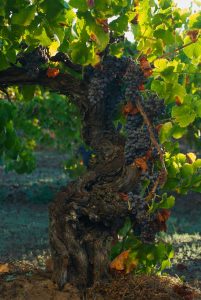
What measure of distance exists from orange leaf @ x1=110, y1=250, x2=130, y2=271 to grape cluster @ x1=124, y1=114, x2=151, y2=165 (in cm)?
72

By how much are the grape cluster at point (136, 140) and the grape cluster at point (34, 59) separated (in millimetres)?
900

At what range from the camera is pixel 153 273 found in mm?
4898

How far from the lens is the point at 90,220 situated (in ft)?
15.8

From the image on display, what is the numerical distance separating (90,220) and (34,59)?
1.41 metres

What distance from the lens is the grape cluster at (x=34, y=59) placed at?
4812mm

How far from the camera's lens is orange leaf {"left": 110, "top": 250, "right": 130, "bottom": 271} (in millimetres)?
4570

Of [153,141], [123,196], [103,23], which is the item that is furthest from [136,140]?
[103,23]

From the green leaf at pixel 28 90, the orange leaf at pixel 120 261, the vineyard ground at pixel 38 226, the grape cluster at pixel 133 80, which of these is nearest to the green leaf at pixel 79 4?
the grape cluster at pixel 133 80

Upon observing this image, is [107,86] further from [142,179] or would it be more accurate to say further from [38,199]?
[38,199]

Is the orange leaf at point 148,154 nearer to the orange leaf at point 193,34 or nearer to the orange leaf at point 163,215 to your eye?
the orange leaf at point 163,215

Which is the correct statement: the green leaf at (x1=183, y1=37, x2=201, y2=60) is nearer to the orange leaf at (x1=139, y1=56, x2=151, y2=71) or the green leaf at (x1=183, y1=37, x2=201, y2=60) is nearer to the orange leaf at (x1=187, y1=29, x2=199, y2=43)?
the orange leaf at (x1=187, y1=29, x2=199, y2=43)

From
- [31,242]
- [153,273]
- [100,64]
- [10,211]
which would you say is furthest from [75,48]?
[10,211]

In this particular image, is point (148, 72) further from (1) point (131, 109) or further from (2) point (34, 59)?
(2) point (34, 59)

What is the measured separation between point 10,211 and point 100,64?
34.8 feet
